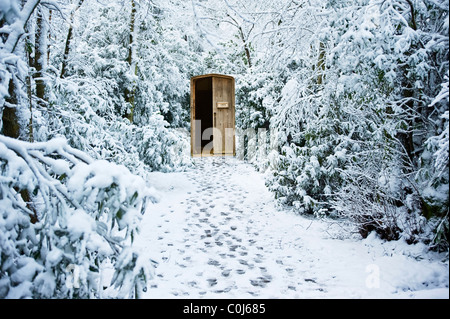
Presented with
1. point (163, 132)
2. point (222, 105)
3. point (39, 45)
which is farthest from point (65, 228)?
point (222, 105)

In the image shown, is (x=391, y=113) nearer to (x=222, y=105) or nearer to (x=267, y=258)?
(x=267, y=258)

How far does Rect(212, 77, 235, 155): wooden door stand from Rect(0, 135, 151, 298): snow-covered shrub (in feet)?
23.3

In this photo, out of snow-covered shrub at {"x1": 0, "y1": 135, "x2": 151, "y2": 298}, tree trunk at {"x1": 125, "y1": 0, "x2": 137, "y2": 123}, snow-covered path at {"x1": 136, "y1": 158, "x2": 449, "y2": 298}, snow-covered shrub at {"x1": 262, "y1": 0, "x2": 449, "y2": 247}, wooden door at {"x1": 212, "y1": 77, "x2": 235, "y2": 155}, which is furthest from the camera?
wooden door at {"x1": 212, "y1": 77, "x2": 235, "y2": 155}

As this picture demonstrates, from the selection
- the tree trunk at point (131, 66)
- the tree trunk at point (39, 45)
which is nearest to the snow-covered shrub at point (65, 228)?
the tree trunk at point (39, 45)

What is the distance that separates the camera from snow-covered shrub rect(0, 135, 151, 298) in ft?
6.13

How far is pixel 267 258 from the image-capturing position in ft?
12.5

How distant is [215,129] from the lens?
30.0 feet

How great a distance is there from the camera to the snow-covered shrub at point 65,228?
1868 mm

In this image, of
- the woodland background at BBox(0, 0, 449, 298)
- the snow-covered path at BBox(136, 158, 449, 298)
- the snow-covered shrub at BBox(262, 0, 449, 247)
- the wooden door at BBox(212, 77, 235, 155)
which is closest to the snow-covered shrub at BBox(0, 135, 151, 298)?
the woodland background at BBox(0, 0, 449, 298)

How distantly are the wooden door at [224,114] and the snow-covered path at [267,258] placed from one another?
317 cm

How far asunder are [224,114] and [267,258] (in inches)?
238

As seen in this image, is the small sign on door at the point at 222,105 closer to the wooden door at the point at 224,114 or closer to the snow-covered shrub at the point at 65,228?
the wooden door at the point at 224,114

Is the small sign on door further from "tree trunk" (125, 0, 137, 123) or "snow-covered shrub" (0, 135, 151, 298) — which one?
"snow-covered shrub" (0, 135, 151, 298)
